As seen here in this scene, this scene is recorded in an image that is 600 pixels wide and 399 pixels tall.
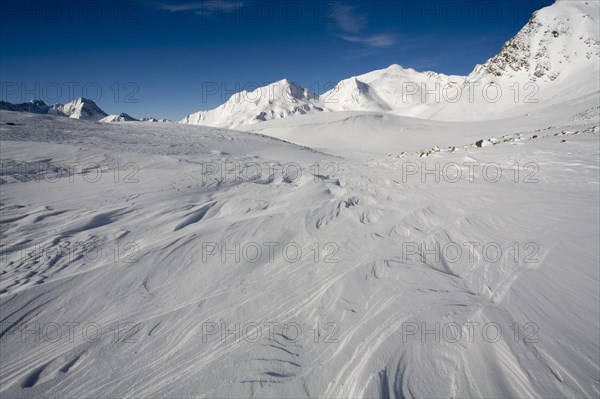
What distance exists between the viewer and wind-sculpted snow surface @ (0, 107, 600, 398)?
1956 mm

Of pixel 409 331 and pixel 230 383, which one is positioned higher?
pixel 409 331

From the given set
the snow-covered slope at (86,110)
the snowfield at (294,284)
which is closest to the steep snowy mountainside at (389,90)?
the snowfield at (294,284)

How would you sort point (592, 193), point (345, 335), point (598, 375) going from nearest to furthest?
point (598, 375), point (345, 335), point (592, 193)

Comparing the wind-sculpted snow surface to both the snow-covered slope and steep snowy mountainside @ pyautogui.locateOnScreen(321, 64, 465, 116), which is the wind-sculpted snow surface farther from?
the snow-covered slope

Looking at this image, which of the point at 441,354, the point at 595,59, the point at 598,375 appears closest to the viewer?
the point at 598,375

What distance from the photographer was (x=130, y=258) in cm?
314

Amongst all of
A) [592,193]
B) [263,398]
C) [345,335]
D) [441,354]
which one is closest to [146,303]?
[263,398]

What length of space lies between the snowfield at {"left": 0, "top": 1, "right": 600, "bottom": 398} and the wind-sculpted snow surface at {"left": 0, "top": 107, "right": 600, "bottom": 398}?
0.05 ft

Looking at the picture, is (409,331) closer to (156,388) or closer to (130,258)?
(156,388)

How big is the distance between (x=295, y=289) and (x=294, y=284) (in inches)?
3.2

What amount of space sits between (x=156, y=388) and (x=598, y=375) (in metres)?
3.35

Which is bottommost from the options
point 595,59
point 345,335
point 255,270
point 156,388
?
Answer: point 156,388

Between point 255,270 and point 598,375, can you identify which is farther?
point 255,270

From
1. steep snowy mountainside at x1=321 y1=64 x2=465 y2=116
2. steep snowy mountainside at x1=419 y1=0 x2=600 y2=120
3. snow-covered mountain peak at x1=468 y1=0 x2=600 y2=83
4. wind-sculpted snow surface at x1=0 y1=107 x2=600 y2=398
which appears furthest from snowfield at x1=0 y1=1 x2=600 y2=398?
steep snowy mountainside at x1=321 y1=64 x2=465 y2=116
